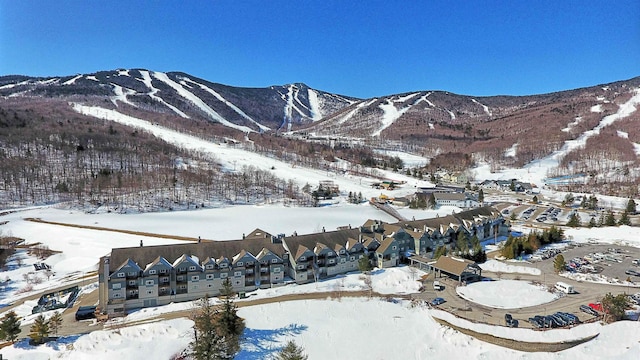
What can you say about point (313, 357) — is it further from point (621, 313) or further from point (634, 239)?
point (634, 239)

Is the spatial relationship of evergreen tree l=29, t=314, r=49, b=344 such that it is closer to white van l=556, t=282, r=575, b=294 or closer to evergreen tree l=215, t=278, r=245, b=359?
evergreen tree l=215, t=278, r=245, b=359

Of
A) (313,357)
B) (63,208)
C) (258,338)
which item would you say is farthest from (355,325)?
(63,208)

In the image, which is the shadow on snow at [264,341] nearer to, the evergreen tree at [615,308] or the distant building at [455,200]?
the evergreen tree at [615,308]

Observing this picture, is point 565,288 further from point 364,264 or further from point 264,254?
point 264,254

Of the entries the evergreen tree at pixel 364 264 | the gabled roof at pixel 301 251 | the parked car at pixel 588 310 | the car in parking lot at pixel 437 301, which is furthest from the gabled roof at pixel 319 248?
the parked car at pixel 588 310

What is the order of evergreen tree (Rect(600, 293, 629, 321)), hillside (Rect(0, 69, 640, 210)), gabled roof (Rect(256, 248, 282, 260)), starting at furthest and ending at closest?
hillside (Rect(0, 69, 640, 210)) < gabled roof (Rect(256, 248, 282, 260)) < evergreen tree (Rect(600, 293, 629, 321))

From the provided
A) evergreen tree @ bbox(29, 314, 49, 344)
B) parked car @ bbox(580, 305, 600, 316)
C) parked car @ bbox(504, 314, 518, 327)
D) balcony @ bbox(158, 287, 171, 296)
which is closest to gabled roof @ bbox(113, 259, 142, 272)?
balcony @ bbox(158, 287, 171, 296)

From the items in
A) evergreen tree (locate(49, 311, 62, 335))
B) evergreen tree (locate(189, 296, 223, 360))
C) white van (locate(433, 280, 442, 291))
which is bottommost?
white van (locate(433, 280, 442, 291))
